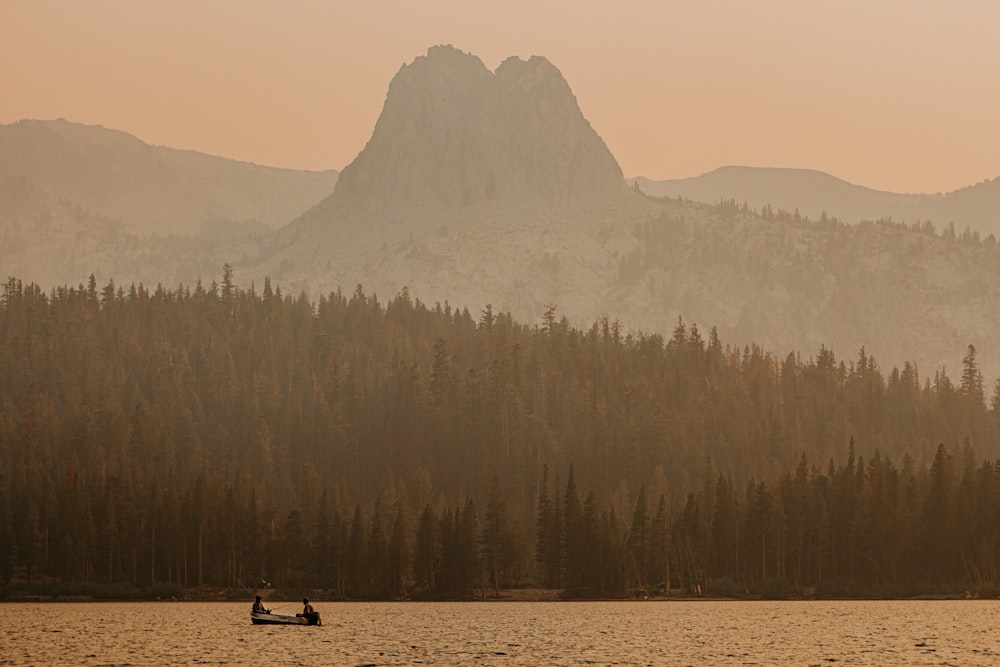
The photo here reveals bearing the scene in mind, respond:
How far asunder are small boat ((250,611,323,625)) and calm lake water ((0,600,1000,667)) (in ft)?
3.75

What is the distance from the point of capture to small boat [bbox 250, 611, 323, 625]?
15425 cm

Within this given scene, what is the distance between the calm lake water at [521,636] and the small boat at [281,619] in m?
1.14

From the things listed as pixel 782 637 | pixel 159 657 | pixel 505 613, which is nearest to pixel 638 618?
pixel 505 613

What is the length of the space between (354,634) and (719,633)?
1311 inches

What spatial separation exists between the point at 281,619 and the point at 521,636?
28475 millimetres

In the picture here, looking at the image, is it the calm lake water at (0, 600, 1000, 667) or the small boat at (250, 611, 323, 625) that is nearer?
the calm lake water at (0, 600, 1000, 667)

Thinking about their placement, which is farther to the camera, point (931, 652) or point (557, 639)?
point (557, 639)

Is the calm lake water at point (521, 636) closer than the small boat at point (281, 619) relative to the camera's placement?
Yes

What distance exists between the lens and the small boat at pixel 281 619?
506 feet

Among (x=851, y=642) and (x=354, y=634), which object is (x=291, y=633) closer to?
(x=354, y=634)

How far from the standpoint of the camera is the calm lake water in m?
115

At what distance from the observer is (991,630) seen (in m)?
141

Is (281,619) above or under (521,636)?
→ above

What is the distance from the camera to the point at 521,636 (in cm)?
14088
